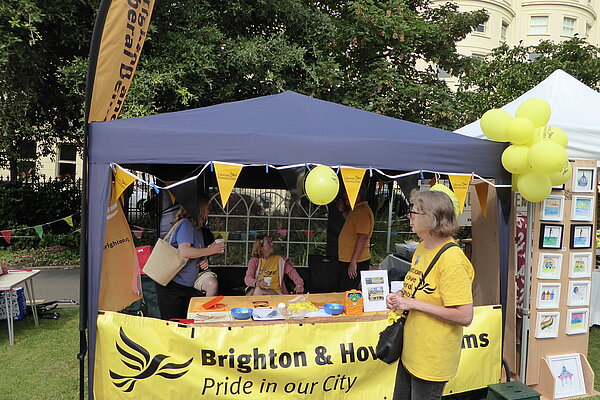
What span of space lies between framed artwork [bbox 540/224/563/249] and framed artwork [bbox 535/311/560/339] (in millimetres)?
591

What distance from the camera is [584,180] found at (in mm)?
3881

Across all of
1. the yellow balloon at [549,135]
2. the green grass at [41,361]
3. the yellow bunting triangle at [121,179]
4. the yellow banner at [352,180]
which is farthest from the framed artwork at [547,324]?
the green grass at [41,361]

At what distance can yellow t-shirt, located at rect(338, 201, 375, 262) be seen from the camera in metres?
5.10

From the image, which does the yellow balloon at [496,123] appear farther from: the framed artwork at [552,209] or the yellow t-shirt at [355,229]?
the yellow t-shirt at [355,229]

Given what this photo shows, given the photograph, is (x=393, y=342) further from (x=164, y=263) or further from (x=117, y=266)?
(x=117, y=266)

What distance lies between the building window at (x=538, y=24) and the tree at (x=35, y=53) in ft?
94.9

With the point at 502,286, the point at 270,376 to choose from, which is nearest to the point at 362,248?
the point at 502,286

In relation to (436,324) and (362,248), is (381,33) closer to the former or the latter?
(362,248)

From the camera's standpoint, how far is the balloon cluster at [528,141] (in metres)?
3.52

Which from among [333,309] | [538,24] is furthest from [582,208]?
[538,24]

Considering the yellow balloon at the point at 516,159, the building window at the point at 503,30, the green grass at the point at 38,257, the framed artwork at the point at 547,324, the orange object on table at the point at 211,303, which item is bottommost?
the green grass at the point at 38,257

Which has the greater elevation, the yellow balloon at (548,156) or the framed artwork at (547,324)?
the yellow balloon at (548,156)

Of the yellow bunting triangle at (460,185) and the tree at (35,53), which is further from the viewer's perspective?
the tree at (35,53)

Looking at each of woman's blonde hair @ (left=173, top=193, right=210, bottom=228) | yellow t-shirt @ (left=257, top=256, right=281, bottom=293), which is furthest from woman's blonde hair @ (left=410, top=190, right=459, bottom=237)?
yellow t-shirt @ (left=257, top=256, right=281, bottom=293)
